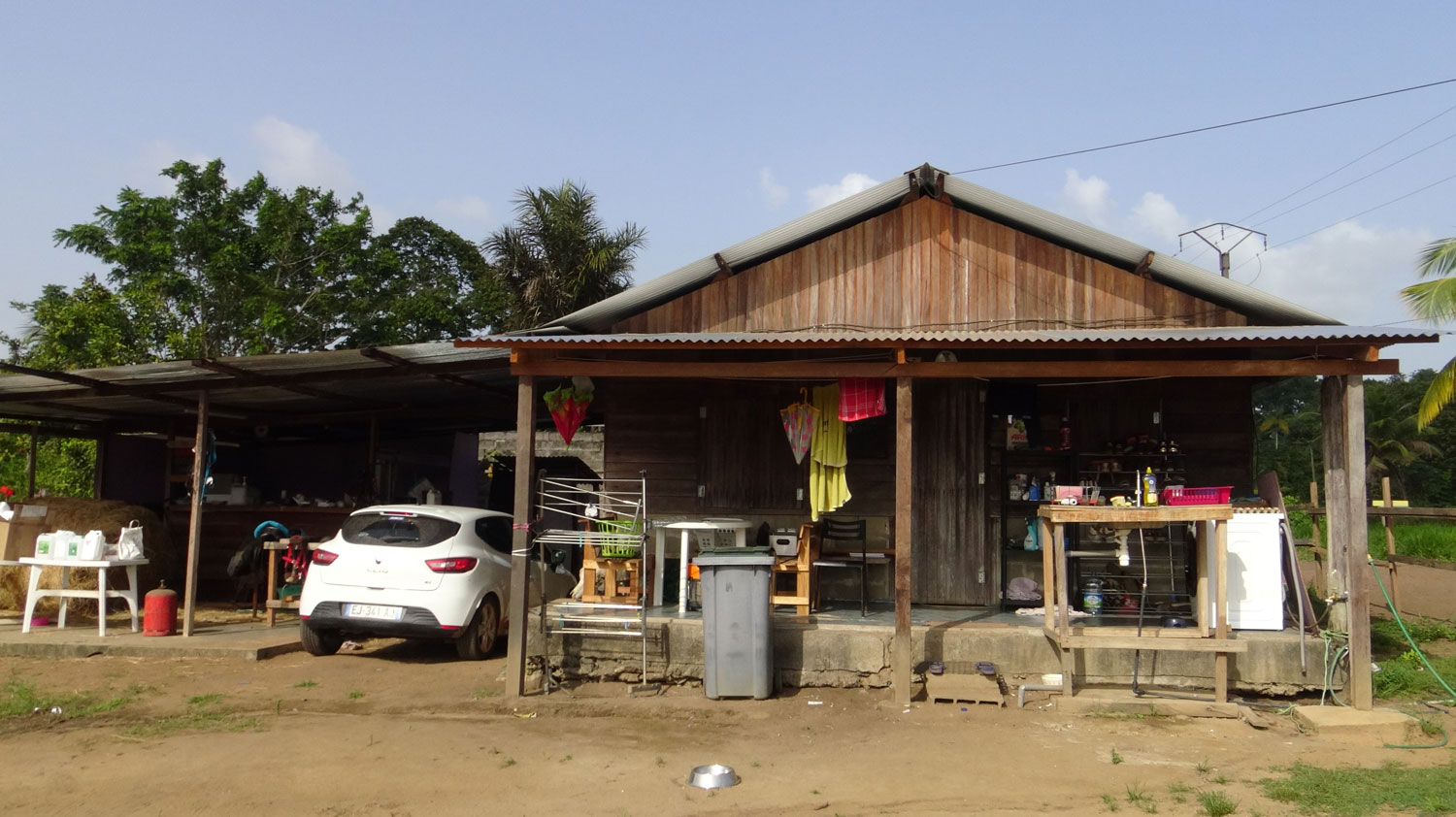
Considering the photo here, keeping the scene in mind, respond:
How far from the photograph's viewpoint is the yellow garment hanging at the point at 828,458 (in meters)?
10.1

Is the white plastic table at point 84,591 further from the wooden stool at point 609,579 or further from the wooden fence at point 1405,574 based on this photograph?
the wooden fence at point 1405,574

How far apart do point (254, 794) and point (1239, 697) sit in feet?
24.1

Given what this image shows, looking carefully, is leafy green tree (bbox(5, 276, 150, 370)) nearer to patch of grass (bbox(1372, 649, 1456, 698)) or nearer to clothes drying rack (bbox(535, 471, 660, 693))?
clothes drying rack (bbox(535, 471, 660, 693))

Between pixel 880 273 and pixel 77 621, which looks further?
pixel 77 621

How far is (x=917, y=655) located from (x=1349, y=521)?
11.7ft

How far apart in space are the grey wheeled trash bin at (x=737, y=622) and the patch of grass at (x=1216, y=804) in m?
3.56

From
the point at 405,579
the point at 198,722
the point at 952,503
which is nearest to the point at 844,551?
the point at 952,503

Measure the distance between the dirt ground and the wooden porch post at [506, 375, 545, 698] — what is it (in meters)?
0.28

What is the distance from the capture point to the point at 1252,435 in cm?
1067

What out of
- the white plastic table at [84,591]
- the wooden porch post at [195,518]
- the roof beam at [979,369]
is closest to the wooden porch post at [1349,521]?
the roof beam at [979,369]

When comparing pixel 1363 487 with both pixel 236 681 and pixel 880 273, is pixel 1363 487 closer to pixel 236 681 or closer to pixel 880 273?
pixel 880 273

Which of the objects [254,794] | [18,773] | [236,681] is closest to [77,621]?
[236,681]

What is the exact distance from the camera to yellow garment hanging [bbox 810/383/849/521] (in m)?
10.1

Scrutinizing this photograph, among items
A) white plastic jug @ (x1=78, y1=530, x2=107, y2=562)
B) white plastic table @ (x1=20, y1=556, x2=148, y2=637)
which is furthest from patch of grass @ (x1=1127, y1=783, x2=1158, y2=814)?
white plastic jug @ (x1=78, y1=530, x2=107, y2=562)
